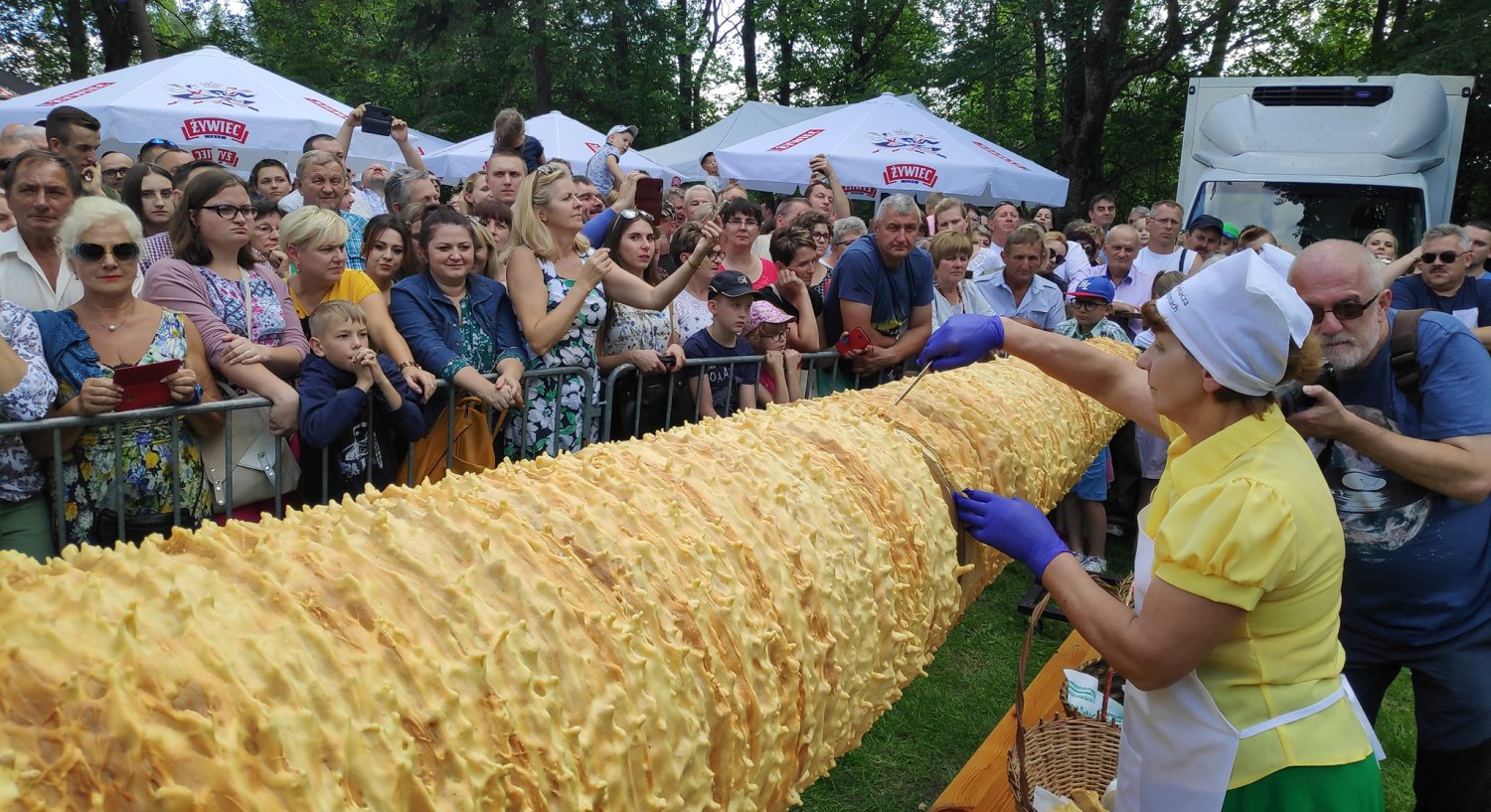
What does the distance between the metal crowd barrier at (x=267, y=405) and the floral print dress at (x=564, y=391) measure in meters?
0.01

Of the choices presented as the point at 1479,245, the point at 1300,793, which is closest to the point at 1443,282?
the point at 1479,245

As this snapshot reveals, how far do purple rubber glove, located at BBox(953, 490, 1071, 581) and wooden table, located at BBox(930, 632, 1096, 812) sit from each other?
2.85 feet

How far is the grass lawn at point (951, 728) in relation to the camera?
3.09m

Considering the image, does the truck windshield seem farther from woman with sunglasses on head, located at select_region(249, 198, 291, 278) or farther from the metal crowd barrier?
woman with sunglasses on head, located at select_region(249, 198, 291, 278)

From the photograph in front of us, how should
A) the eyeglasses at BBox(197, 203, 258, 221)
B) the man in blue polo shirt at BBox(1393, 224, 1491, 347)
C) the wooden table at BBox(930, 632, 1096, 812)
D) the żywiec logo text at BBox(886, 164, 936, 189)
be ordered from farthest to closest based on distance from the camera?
the żywiec logo text at BBox(886, 164, 936, 189), the man in blue polo shirt at BBox(1393, 224, 1491, 347), the eyeglasses at BBox(197, 203, 258, 221), the wooden table at BBox(930, 632, 1096, 812)

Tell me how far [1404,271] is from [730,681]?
23.5 ft

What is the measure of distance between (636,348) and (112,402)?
1.90 meters

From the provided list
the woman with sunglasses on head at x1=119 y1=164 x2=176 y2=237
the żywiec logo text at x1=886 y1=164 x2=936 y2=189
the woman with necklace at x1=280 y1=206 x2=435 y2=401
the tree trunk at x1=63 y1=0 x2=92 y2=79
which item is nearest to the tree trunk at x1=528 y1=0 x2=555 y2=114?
the tree trunk at x1=63 y1=0 x2=92 y2=79

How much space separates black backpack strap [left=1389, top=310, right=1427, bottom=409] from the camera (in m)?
2.46

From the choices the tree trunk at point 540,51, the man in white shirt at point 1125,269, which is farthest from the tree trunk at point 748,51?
the man in white shirt at point 1125,269

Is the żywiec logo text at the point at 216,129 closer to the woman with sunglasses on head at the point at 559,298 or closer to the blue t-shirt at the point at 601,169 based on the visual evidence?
the blue t-shirt at the point at 601,169

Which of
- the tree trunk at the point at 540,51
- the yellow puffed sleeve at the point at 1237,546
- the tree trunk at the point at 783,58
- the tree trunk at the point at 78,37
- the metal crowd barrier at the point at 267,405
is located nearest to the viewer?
the yellow puffed sleeve at the point at 1237,546

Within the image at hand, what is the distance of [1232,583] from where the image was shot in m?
1.53

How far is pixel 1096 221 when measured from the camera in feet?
32.2
